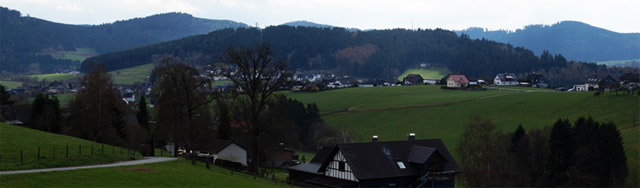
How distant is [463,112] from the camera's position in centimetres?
10212

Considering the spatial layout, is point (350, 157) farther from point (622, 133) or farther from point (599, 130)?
point (622, 133)

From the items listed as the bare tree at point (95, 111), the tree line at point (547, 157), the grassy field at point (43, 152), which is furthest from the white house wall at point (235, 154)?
the tree line at point (547, 157)

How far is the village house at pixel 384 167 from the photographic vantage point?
47469 mm

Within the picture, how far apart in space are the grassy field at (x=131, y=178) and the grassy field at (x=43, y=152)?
2869mm

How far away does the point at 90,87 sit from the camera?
57344 mm

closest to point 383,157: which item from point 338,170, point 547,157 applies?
point 338,170

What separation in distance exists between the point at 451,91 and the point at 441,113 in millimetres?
36700

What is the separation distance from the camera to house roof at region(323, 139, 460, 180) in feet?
156

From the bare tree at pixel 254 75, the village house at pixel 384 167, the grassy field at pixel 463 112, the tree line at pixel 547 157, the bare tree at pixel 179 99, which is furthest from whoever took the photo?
the grassy field at pixel 463 112

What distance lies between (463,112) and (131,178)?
7799 centimetres

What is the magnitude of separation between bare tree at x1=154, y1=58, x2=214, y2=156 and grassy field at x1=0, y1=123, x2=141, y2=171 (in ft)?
23.8

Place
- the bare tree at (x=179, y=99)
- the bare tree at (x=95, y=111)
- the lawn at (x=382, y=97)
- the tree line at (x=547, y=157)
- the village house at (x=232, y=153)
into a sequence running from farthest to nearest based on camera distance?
the lawn at (x=382, y=97) → the village house at (x=232, y=153) → the tree line at (x=547, y=157) → the bare tree at (x=95, y=111) → the bare tree at (x=179, y=99)

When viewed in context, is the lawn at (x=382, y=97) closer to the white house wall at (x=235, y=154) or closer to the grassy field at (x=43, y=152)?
the white house wall at (x=235, y=154)

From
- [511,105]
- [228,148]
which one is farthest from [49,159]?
[511,105]
